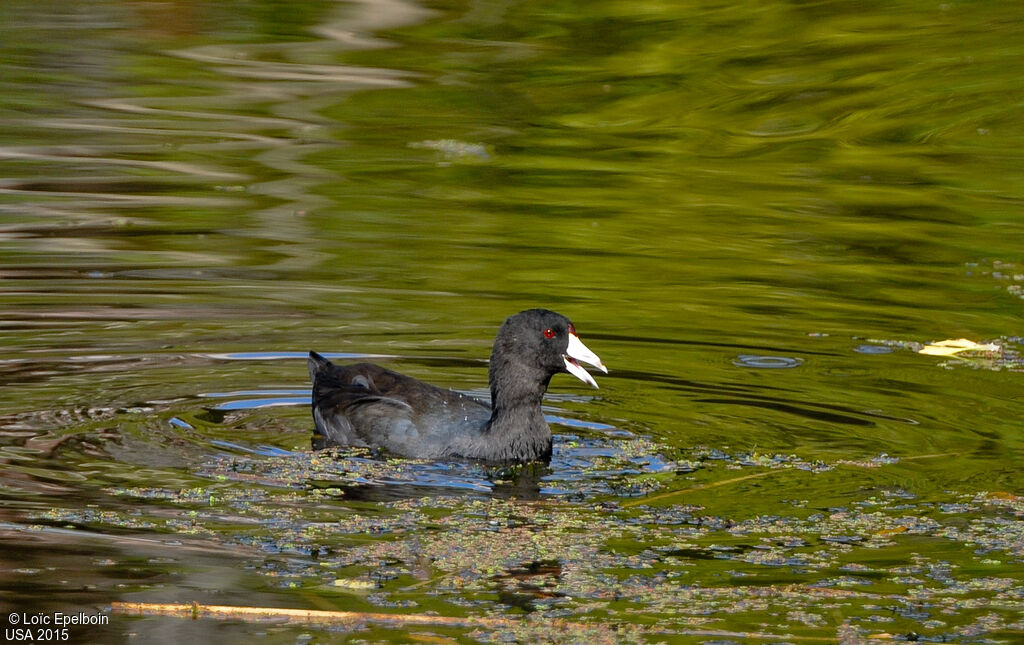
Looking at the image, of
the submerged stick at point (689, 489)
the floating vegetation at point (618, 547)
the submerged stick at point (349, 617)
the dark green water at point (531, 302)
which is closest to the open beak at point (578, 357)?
the dark green water at point (531, 302)

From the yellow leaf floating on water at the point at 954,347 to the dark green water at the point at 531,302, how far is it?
0.20 ft

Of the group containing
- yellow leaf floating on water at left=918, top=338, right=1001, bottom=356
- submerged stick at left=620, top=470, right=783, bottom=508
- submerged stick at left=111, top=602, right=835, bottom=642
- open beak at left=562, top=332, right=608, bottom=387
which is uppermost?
open beak at left=562, top=332, right=608, bottom=387

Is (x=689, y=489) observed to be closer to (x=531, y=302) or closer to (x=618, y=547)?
(x=618, y=547)

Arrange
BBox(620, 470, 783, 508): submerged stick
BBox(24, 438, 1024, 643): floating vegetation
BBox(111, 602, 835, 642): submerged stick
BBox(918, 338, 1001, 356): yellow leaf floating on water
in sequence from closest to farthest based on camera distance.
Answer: BBox(111, 602, 835, 642): submerged stick → BBox(24, 438, 1024, 643): floating vegetation → BBox(620, 470, 783, 508): submerged stick → BBox(918, 338, 1001, 356): yellow leaf floating on water

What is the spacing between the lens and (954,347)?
334 inches

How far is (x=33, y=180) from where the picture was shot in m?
11.7

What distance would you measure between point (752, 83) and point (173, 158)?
17.3 feet

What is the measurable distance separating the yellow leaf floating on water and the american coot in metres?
2.30

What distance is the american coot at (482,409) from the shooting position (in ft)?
22.9

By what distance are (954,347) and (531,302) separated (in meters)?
2.36

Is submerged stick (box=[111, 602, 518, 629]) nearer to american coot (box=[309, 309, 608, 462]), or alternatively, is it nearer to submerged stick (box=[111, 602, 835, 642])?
submerged stick (box=[111, 602, 835, 642])

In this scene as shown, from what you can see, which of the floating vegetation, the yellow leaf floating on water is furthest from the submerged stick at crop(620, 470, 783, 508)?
the yellow leaf floating on water

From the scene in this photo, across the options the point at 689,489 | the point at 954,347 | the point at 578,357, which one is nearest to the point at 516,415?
the point at 578,357

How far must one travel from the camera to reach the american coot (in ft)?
22.9
